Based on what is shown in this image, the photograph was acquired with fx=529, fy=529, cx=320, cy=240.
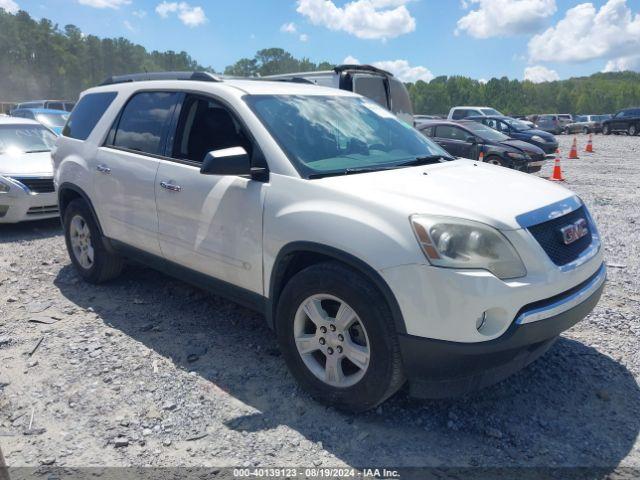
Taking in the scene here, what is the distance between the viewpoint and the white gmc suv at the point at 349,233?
257 cm

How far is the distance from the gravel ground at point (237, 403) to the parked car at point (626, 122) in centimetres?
3426

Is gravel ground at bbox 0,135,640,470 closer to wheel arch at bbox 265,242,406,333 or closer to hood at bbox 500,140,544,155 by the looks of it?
wheel arch at bbox 265,242,406,333

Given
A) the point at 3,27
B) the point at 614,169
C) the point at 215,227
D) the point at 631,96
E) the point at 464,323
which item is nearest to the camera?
the point at 464,323

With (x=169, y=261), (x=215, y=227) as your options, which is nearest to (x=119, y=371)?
(x=169, y=261)

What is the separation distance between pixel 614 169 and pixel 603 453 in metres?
14.6

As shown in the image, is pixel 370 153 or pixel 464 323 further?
pixel 370 153

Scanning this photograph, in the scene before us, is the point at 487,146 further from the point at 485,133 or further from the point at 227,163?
the point at 227,163

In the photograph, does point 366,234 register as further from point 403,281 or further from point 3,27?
point 3,27

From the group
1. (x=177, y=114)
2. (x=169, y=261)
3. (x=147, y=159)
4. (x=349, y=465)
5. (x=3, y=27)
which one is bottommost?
(x=349, y=465)

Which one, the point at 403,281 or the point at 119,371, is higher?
the point at 403,281

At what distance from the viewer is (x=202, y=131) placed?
155 inches

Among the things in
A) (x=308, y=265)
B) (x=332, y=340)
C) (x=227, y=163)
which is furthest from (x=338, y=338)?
(x=227, y=163)

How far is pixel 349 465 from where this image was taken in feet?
8.71

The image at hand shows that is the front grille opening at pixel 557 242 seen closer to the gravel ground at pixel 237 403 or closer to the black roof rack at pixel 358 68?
the gravel ground at pixel 237 403
